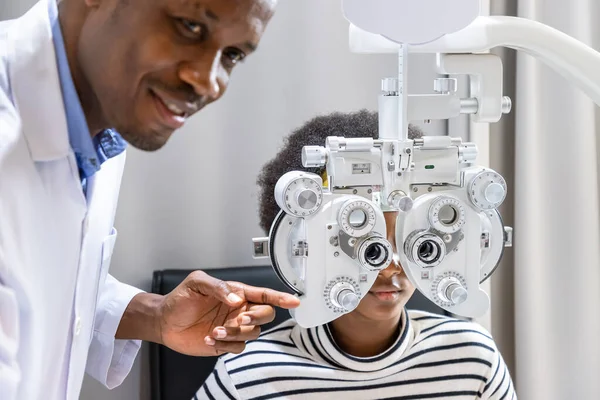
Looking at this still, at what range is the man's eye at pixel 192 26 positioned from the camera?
660mm

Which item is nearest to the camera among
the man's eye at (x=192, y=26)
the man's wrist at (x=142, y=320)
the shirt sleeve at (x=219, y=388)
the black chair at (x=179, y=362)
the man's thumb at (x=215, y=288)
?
the man's eye at (x=192, y=26)

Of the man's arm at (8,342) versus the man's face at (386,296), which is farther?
the man's face at (386,296)

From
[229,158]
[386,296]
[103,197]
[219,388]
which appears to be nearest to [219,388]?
[219,388]

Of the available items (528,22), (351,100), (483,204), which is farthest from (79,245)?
(351,100)

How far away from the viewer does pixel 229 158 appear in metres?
1.62

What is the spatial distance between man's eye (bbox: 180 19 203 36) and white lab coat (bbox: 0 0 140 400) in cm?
17

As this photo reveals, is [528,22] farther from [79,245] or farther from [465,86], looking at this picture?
[465,86]

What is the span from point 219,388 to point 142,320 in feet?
0.79

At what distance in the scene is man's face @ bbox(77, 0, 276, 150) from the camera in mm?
661

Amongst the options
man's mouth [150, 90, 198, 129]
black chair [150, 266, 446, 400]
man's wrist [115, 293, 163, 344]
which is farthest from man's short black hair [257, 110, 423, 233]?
man's mouth [150, 90, 198, 129]

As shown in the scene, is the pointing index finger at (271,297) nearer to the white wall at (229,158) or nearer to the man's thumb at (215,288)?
the man's thumb at (215,288)

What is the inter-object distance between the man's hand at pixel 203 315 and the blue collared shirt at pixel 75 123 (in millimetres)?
224

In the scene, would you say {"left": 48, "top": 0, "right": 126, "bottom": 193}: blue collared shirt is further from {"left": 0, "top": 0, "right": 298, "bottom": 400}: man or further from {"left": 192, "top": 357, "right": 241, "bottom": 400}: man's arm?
{"left": 192, "top": 357, "right": 241, "bottom": 400}: man's arm

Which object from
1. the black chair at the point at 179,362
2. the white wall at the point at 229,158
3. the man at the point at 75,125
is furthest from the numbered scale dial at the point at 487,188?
the white wall at the point at 229,158
